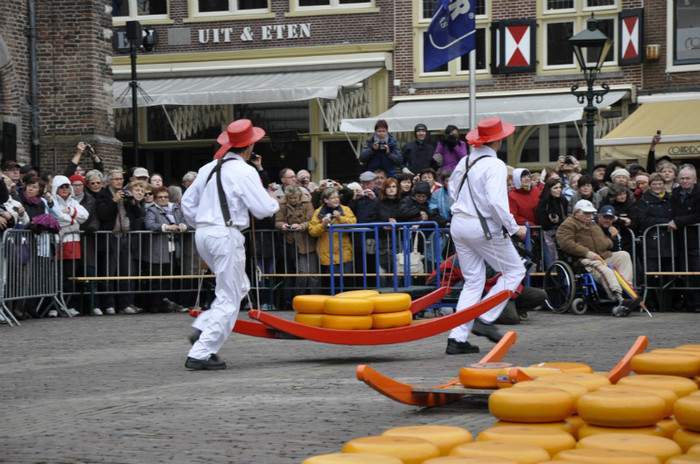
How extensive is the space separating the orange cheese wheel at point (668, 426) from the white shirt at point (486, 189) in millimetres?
5178

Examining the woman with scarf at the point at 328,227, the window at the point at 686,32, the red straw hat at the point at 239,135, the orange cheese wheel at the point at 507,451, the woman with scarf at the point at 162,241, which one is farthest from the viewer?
the window at the point at 686,32

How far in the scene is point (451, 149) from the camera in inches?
752

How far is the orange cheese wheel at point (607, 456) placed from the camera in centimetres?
388

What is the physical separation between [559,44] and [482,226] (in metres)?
19.1

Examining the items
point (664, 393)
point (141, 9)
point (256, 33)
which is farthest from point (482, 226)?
point (141, 9)

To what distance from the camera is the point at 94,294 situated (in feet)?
54.0

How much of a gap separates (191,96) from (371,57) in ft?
15.2

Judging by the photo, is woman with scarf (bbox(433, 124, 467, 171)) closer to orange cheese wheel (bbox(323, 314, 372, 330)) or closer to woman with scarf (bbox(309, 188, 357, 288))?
woman with scarf (bbox(309, 188, 357, 288))

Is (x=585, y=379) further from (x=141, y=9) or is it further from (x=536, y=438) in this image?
(x=141, y=9)

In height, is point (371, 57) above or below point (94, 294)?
above

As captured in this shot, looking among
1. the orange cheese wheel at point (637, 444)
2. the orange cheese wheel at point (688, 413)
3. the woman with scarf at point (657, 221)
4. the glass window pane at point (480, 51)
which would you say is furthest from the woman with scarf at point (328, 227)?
the glass window pane at point (480, 51)

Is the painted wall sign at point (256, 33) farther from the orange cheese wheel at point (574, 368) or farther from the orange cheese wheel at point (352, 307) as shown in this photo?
the orange cheese wheel at point (574, 368)

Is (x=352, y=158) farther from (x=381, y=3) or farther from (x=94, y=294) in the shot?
(x=94, y=294)

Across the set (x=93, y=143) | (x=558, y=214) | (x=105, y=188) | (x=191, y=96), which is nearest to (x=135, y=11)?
(x=191, y=96)
